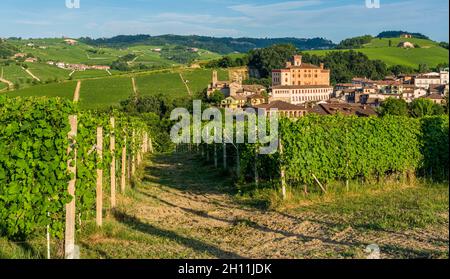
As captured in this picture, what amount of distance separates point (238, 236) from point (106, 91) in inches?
3195

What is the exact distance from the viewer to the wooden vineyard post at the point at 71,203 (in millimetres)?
6512

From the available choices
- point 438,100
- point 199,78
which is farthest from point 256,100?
point 438,100

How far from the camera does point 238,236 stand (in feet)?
28.5

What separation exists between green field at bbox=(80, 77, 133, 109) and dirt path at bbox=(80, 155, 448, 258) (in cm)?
6603

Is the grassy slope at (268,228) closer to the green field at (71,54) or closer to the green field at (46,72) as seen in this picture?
the green field at (46,72)

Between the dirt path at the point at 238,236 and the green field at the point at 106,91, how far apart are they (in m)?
66.0

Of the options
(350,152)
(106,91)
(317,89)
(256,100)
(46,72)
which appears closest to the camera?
(350,152)

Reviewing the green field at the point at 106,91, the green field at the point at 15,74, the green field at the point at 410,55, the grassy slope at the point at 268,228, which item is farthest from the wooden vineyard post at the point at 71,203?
the green field at the point at 410,55

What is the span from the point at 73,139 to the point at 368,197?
803cm

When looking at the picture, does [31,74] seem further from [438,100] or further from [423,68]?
[423,68]

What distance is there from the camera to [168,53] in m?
187

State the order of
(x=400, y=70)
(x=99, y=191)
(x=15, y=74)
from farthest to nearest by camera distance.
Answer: (x=400, y=70) < (x=15, y=74) < (x=99, y=191)
